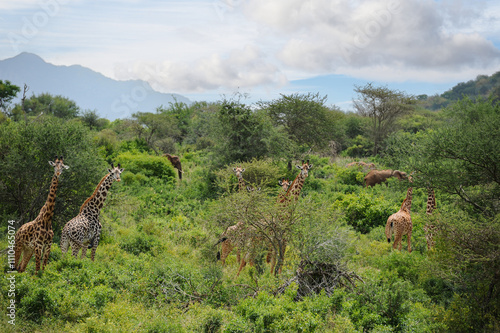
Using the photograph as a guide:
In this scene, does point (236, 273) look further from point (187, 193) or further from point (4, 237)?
point (187, 193)

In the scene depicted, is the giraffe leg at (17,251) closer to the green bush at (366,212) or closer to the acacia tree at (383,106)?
the green bush at (366,212)

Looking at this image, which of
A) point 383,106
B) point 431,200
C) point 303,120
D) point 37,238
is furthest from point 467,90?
point 37,238

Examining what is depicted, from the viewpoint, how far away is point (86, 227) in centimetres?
972

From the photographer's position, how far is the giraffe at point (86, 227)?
9.59 m

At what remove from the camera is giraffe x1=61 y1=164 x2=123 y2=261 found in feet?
31.5

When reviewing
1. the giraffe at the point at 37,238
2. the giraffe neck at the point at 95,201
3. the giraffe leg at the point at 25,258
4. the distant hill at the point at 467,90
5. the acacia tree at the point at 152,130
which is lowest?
the giraffe leg at the point at 25,258

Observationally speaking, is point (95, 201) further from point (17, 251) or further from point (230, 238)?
point (230, 238)

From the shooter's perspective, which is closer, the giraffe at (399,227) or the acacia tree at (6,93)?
the giraffe at (399,227)

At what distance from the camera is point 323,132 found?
28.4 metres

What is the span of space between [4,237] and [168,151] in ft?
80.1

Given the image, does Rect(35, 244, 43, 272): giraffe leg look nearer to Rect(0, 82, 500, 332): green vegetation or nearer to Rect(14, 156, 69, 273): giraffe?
Rect(14, 156, 69, 273): giraffe

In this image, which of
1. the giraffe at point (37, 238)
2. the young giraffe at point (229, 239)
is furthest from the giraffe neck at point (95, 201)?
the young giraffe at point (229, 239)

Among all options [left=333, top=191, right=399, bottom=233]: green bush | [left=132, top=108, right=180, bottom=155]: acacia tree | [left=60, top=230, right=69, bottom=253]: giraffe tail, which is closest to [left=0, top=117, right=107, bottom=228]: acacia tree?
[left=60, top=230, right=69, bottom=253]: giraffe tail

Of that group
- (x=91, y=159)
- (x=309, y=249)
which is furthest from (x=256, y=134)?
(x=309, y=249)
